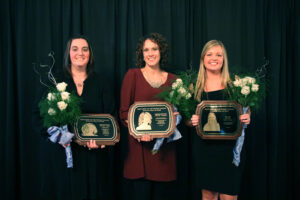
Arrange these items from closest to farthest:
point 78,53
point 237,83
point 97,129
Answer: point 237,83
point 97,129
point 78,53

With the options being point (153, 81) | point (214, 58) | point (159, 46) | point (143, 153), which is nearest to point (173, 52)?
point (159, 46)

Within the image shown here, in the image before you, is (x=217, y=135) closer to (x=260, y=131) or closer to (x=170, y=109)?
(x=170, y=109)

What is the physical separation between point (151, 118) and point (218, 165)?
0.78 meters

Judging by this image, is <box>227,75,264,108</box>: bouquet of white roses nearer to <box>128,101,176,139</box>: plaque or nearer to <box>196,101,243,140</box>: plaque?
<box>196,101,243,140</box>: plaque

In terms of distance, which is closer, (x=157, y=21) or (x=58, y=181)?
(x=58, y=181)

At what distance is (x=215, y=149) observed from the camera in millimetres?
2553

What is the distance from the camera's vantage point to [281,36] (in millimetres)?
3666

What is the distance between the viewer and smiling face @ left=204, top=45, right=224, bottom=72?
2570mm

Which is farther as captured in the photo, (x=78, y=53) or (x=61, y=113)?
(x=78, y=53)

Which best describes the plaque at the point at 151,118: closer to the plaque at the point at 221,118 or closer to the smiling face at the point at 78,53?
the plaque at the point at 221,118

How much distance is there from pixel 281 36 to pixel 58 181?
337 centimetres

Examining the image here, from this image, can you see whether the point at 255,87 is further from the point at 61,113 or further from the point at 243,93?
the point at 61,113

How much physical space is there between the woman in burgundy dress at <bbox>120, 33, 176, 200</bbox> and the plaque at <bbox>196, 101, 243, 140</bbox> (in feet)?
1.61

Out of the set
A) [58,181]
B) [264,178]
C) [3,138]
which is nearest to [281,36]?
[264,178]
